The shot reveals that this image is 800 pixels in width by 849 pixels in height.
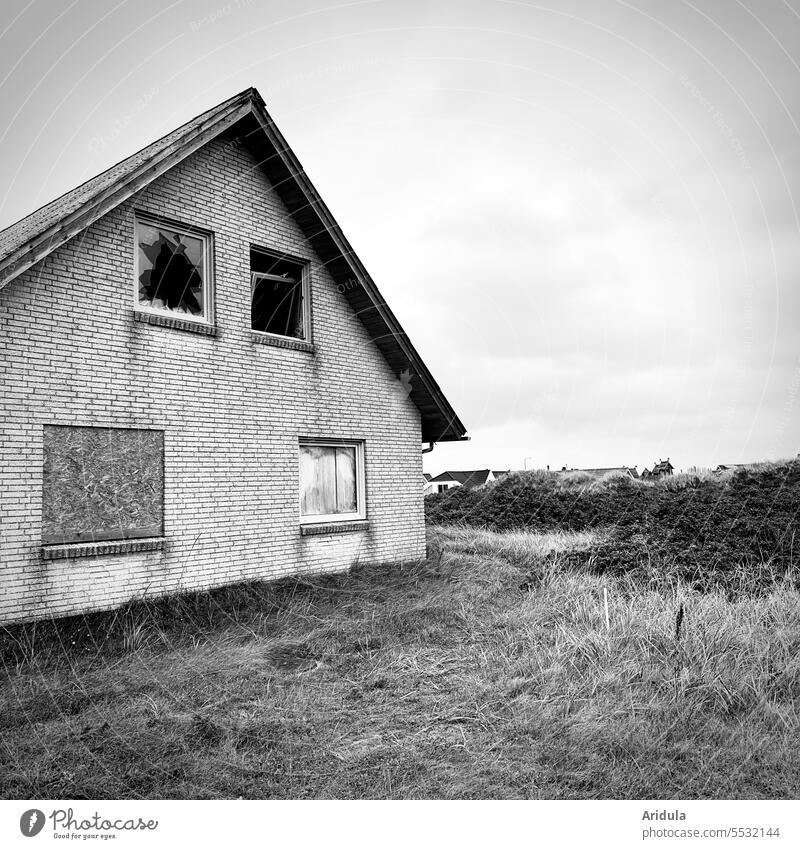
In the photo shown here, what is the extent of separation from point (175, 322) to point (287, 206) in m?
3.24

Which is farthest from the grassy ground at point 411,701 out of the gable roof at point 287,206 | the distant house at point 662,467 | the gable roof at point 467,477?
the gable roof at point 467,477

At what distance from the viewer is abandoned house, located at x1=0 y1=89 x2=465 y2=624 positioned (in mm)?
8018

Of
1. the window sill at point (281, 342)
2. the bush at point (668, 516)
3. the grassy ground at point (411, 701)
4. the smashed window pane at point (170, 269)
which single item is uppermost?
the smashed window pane at point (170, 269)

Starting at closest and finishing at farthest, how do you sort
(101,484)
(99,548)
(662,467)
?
(99,548) < (101,484) < (662,467)

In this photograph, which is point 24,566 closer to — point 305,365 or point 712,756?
point 305,365

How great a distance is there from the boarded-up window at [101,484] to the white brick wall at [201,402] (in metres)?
0.15

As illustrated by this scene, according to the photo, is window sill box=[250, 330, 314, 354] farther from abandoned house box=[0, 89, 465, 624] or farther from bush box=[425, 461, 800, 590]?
bush box=[425, 461, 800, 590]

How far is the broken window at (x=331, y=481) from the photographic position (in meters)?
11.5

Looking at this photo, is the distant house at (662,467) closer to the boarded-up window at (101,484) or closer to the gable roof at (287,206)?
the gable roof at (287,206)

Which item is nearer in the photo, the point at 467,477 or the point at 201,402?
the point at 201,402

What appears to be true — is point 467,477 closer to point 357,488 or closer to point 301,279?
point 357,488

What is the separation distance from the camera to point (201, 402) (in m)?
9.75

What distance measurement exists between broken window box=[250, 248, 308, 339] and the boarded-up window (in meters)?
3.06

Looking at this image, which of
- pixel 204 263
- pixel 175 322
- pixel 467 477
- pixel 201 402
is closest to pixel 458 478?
pixel 467 477
